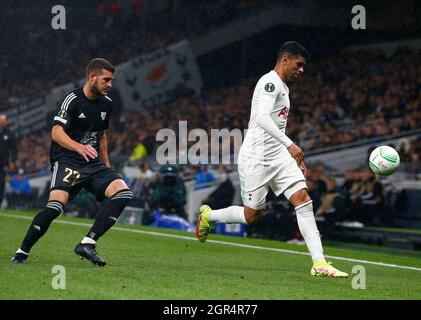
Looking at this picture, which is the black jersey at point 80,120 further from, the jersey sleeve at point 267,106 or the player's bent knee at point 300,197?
the player's bent knee at point 300,197

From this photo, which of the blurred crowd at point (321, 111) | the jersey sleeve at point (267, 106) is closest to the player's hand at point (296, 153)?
the jersey sleeve at point (267, 106)

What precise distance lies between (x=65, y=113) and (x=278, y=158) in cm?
212

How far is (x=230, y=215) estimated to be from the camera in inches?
357

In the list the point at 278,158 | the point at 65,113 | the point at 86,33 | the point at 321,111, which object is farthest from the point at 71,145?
the point at 86,33

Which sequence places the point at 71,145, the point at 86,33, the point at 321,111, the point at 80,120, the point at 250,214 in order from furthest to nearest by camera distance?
the point at 86,33 < the point at 321,111 < the point at 250,214 < the point at 80,120 < the point at 71,145

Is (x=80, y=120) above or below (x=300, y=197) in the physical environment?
above

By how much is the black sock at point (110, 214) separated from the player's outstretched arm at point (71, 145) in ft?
1.64

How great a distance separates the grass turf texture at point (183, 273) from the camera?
21.8 feet

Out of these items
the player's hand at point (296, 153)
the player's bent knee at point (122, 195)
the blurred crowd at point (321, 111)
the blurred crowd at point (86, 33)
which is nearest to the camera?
the player's hand at point (296, 153)

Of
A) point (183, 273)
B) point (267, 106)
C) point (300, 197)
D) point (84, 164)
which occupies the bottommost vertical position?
point (183, 273)

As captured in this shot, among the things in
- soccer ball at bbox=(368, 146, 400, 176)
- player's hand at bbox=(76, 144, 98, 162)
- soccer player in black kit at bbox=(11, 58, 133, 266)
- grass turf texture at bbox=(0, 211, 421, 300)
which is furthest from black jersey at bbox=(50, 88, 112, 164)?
soccer ball at bbox=(368, 146, 400, 176)

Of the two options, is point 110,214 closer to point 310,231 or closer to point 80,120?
point 80,120

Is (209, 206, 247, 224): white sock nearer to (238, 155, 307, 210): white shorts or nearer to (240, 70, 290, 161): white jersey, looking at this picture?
(238, 155, 307, 210): white shorts
